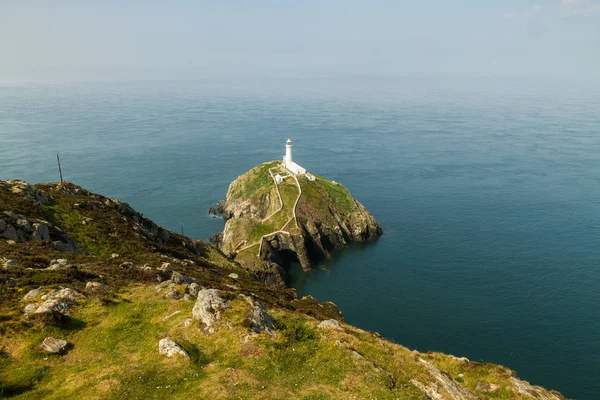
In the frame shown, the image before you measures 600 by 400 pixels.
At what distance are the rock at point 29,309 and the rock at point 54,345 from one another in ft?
12.1

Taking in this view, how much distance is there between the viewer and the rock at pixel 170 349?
86.7ft

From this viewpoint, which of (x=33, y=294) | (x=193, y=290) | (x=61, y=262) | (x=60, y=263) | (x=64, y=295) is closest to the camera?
(x=33, y=294)

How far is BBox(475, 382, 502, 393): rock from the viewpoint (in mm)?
31783

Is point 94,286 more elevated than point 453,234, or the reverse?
point 94,286

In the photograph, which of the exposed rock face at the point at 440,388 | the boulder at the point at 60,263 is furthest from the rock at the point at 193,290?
the exposed rock face at the point at 440,388

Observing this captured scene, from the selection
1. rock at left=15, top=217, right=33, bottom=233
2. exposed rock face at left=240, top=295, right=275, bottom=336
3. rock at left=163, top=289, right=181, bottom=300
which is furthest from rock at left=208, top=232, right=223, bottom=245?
exposed rock face at left=240, top=295, right=275, bottom=336

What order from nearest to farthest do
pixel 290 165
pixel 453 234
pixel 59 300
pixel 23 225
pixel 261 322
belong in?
pixel 261 322 < pixel 59 300 < pixel 23 225 < pixel 453 234 < pixel 290 165

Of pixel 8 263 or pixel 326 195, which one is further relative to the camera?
pixel 326 195

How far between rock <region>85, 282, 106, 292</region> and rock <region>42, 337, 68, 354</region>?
732 centimetres

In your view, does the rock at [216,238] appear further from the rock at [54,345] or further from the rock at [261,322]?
the rock at [54,345]

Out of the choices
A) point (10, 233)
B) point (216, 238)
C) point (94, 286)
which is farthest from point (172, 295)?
point (216, 238)

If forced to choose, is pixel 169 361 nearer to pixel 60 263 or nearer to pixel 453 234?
pixel 60 263

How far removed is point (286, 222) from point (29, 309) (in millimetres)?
80727

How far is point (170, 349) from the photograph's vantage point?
26.7 meters
